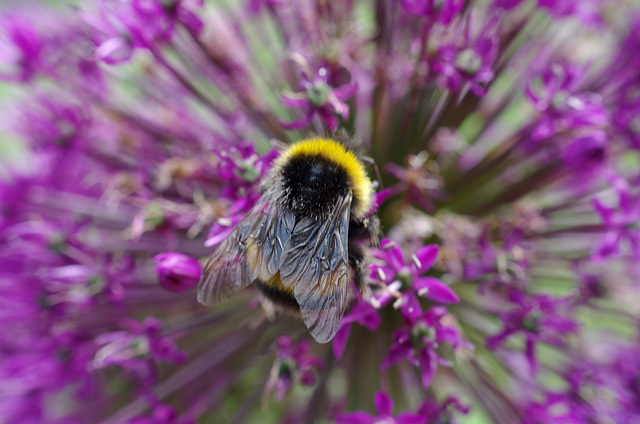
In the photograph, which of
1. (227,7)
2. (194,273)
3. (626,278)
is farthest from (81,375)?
(626,278)

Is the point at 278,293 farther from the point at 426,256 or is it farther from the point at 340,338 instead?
the point at 426,256

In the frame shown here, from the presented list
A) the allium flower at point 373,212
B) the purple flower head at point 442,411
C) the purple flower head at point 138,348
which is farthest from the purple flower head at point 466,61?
the purple flower head at point 138,348

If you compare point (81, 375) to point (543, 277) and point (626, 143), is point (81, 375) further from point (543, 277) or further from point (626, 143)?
point (626, 143)

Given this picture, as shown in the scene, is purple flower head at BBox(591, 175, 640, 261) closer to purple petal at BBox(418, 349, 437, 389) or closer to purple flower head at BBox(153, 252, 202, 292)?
purple petal at BBox(418, 349, 437, 389)

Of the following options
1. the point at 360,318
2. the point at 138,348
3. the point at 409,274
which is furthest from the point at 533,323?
the point at 138,348

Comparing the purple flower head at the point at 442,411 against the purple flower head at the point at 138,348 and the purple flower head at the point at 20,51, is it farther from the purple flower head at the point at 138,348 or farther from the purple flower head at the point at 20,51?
the purple flower head at the point at 20,51

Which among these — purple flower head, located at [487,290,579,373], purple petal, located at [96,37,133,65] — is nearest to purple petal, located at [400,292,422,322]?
purple flower head, located at [487,290,579,373]

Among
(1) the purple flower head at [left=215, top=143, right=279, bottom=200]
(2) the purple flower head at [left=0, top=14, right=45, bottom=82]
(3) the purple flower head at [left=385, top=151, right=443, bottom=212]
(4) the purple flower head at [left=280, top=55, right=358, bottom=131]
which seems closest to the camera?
(1) the purple flower head at [left=215, top=143, right=279, bottom=200]
